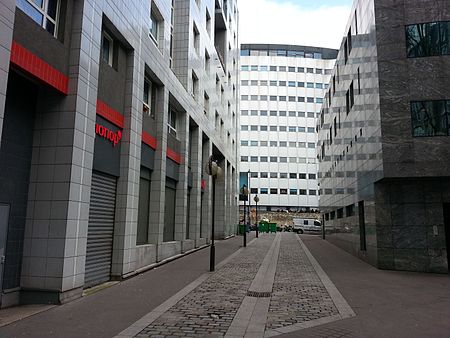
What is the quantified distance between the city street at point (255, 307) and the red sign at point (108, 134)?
162 inches

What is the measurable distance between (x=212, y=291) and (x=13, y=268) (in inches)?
182

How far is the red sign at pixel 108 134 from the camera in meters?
10.6

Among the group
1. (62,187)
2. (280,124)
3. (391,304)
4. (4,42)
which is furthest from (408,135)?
(280,124)

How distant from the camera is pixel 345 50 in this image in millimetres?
22734

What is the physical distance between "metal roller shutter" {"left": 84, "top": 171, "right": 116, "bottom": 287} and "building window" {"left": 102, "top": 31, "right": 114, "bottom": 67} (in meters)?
3.58

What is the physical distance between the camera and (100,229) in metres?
11.1

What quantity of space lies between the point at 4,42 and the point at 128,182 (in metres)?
6.06

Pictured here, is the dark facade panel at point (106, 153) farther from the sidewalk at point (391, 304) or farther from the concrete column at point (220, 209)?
the concrete column at point (220, 209)

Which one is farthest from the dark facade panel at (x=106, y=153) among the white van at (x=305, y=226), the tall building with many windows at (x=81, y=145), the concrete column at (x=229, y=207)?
the white van at (x=305, y=226)

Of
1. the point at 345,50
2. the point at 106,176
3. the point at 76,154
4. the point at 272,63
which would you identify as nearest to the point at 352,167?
the point at 345,50

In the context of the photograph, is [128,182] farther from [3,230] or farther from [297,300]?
[297,300]

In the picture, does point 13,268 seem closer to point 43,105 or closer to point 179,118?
point 43,105

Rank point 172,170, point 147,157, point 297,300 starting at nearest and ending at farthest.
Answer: point 297,300
point 147,157
point 172,170

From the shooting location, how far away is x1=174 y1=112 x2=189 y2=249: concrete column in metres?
19.1
